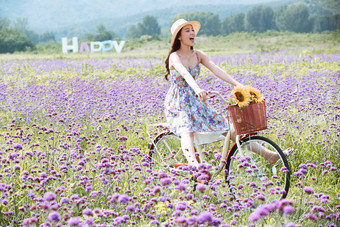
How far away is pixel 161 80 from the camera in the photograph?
1112 cm

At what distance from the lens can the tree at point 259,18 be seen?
147 meters

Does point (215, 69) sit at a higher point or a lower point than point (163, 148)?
higher

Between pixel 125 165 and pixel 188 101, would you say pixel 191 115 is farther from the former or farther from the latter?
pixel 125 165

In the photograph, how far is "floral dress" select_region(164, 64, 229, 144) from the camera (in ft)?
13.3

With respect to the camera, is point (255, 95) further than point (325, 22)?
No

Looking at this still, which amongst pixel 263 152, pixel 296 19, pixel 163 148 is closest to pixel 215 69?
pixel 263 152

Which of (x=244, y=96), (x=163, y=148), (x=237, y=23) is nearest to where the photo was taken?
(x=244, y=96)

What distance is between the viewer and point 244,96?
11.4 feet

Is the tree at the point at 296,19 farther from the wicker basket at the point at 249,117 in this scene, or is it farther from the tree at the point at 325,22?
the wicker basket at the point at 249,117

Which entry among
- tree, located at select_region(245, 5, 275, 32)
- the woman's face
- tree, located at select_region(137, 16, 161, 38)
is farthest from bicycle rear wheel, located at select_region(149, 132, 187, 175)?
tree, located at select_region(137, 16, 161, 38)

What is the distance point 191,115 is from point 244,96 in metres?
0.74

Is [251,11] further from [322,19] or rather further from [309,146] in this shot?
[309,146]

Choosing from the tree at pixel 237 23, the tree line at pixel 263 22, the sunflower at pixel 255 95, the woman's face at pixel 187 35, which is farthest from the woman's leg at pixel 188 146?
the tree at pixel 237 23

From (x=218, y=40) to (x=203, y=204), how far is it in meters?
59.8
